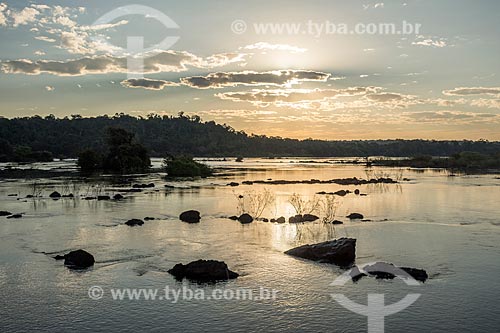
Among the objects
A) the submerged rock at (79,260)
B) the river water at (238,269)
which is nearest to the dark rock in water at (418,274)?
the river water at (238,269)

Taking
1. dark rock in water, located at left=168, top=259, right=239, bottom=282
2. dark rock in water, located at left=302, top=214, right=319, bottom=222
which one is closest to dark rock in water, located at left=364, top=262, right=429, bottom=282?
dark rock in water, located at left=168, top=259, right=239, bottom=282

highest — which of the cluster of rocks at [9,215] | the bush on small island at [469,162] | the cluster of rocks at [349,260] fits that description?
the bush on small island at [469,162]

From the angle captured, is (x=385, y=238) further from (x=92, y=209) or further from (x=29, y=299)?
(x=92, y=209)

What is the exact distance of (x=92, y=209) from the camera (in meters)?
43.1

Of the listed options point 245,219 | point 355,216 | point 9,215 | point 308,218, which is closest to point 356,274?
point 245,219

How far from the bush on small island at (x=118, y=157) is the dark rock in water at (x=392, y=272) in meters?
87.8

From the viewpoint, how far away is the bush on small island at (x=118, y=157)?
103875 mm

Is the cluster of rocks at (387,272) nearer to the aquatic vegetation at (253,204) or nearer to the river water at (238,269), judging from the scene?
the river water at (238,269)

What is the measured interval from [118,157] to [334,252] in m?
87.5

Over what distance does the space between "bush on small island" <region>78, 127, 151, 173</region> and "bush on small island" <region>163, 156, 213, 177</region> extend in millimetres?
16963

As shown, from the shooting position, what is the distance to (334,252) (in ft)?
78.9

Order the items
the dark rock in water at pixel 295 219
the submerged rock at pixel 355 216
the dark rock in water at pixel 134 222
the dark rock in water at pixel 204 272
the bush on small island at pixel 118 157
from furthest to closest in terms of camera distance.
Answer: the bush on small island at pixel 118 157
the submerged rock at pixel 355 216
the dark rock in water at pixel 295 219
the dark rock in water at pixel 134 222
the dark rock in water at pixel 204 272

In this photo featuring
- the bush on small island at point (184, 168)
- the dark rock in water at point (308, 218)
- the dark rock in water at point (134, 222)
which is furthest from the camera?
the bush on small island at point (184, 168)

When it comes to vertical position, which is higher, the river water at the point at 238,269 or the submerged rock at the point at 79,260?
the submerged rock at the point at 79,260
